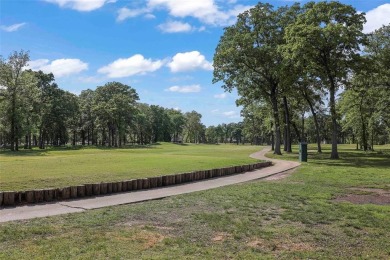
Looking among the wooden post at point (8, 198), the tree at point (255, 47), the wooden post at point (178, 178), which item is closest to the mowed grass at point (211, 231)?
the wooden post at point (8, 198)

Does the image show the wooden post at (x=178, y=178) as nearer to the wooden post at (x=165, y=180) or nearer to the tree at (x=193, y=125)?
the wooden post at (x=165, y=180)

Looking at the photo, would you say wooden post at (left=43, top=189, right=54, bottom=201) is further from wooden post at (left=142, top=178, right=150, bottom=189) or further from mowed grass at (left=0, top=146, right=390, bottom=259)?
→ wooden post at (left=142, top=178, right=150, bottom=189)

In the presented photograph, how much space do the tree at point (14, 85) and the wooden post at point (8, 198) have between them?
49367 mm

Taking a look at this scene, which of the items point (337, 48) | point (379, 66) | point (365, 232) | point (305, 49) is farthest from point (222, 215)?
point (379, 66)

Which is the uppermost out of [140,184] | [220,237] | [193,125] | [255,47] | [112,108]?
[255,47]

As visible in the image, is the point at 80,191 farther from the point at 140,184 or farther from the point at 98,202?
the point at 140,184

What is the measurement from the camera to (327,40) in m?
34.0

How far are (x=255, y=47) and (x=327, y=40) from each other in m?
9.14

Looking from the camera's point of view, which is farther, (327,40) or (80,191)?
(327,40)

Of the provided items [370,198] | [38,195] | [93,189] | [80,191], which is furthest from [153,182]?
[370,198]

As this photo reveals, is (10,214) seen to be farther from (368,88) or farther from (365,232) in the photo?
(368,88)

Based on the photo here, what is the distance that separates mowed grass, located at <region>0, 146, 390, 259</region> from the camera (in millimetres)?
7656

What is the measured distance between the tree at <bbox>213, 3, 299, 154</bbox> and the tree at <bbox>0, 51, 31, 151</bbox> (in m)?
32.6

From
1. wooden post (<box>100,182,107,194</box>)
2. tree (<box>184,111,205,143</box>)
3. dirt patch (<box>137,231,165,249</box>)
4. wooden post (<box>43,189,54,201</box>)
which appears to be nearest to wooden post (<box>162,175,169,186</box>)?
wooden post (<box>100,182,107,194</box>)
